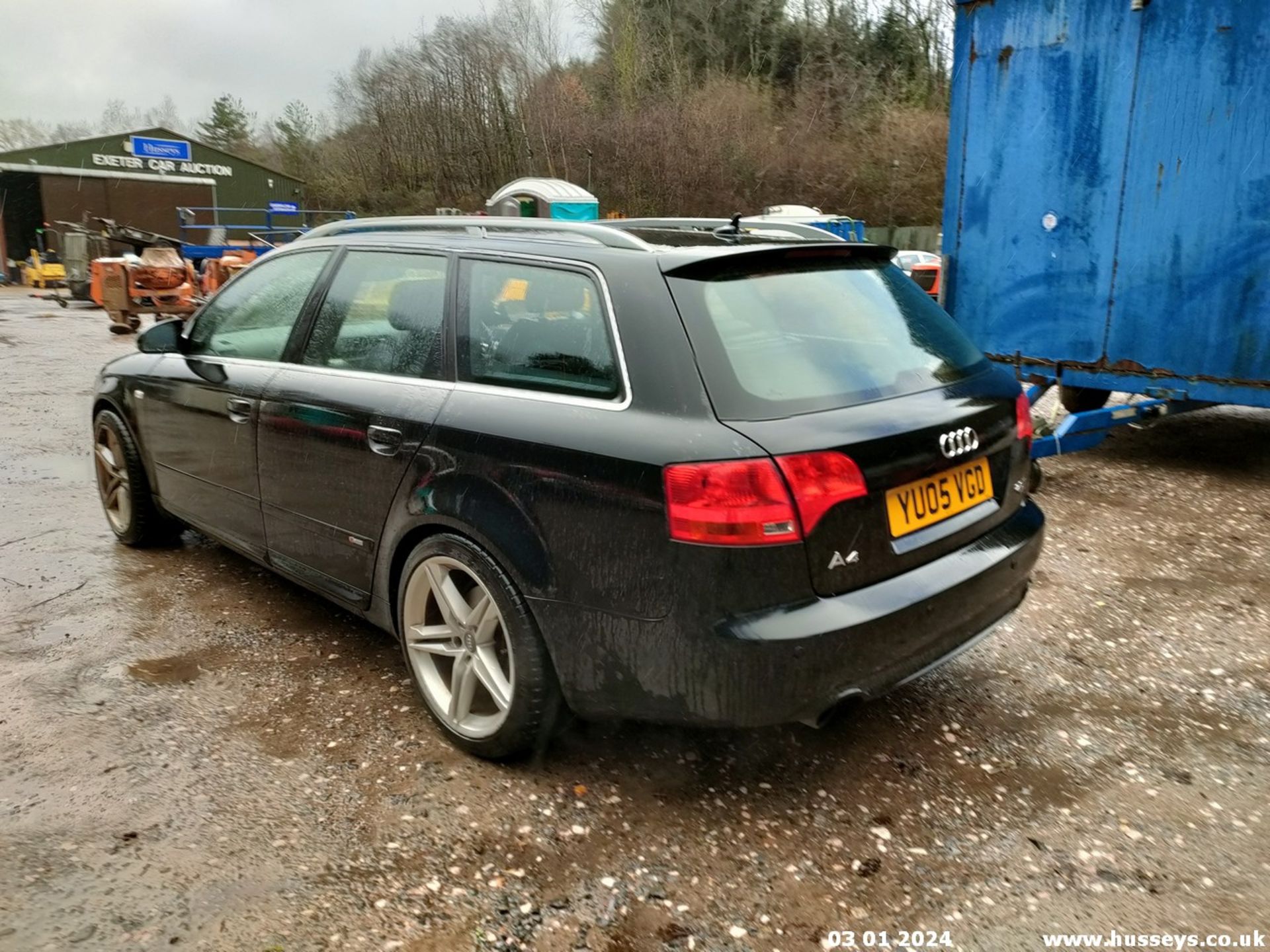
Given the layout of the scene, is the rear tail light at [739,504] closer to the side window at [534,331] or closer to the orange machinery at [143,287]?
the side window at [534,331]

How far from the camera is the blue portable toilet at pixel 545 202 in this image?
2144 centimetres

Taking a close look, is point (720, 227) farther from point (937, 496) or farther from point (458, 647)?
point (458, 647)

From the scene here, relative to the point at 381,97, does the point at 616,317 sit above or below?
below

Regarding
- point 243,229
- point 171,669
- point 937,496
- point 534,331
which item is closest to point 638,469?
point 534,331

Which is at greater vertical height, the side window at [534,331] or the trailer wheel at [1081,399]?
the side window at [534,331]

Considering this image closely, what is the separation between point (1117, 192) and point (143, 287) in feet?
52.5

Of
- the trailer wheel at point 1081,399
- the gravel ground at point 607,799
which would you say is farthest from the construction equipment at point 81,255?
the gravel ground at point 607,799

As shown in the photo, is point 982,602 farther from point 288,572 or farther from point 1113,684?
point 288,572

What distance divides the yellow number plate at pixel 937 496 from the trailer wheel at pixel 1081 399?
215 inches

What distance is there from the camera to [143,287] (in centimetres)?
1684

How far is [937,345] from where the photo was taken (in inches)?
123

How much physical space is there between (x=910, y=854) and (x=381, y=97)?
48.1 meters

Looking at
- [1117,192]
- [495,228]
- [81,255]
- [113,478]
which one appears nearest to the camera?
[495,228]

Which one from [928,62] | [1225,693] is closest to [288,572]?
[1225,693]
